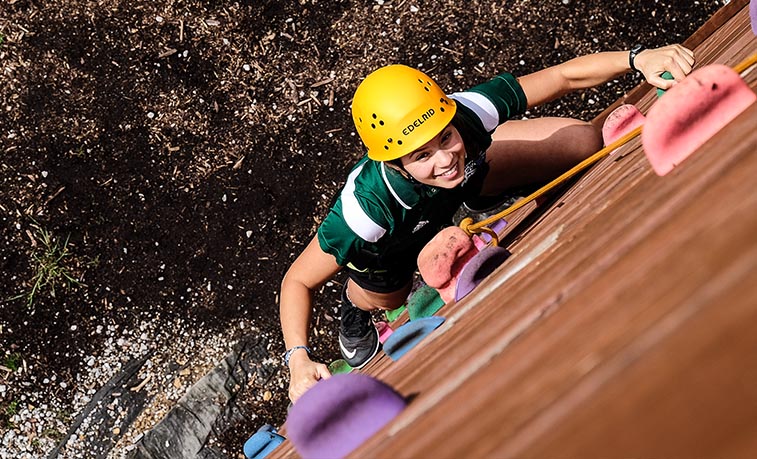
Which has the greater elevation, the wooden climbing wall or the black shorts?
the black shorts

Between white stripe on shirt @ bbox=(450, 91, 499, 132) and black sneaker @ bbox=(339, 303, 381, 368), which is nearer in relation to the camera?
white stripe on shirt @ bbox=(450, 91, 499, 132)

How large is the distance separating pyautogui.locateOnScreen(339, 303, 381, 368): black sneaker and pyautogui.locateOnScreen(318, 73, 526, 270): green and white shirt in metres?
1.03

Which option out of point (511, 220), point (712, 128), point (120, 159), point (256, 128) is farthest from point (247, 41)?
point (712, 128)

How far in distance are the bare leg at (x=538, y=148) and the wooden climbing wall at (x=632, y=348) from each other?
182 cm

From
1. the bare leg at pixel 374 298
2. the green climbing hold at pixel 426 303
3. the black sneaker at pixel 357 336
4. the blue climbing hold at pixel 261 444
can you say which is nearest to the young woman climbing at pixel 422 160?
the bare leg at pixel 374 298

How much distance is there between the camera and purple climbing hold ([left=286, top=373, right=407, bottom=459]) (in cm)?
133

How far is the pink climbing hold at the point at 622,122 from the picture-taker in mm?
2660

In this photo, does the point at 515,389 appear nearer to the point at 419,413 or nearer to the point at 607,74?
the point at 419,413

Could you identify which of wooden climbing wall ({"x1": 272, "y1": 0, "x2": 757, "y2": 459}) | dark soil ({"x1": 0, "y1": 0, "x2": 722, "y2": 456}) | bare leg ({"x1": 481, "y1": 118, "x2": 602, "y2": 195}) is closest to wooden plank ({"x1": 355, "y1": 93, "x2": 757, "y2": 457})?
wooden climbing wall ({"x1": 272, "y1": 0, "x2": 757, "y2": 459})

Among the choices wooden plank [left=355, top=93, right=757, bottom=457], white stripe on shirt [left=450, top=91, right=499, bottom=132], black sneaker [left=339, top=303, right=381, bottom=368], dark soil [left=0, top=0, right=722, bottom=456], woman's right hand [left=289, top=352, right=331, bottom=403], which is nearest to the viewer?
wooden plank [left=355, top=93, right=757, bottom=457]

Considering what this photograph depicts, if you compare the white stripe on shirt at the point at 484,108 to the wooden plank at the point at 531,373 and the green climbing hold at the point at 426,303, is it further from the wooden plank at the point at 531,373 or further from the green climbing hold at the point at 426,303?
the wooden plank at the point at 531,373

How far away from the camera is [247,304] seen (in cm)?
476

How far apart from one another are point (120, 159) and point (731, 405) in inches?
198

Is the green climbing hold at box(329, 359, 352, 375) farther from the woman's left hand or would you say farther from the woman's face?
the woman's left hand
